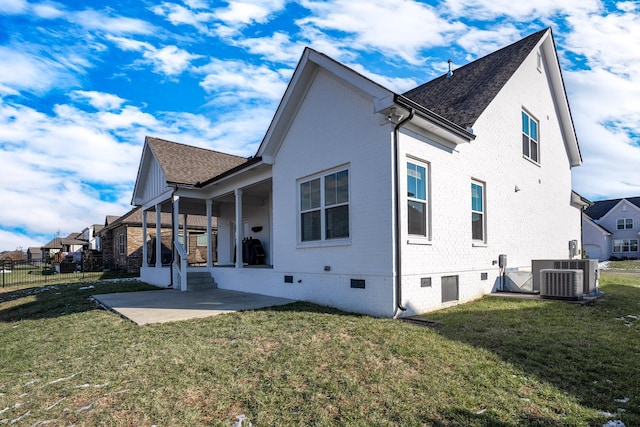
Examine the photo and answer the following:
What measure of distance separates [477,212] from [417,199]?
277 cm

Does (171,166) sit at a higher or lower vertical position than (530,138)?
lower

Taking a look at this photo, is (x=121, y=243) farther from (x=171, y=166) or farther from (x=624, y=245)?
(x=624, y=245)

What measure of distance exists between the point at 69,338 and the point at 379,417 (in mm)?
5458

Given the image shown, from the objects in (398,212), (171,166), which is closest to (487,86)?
(398,212)

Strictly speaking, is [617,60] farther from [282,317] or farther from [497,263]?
[282,317]

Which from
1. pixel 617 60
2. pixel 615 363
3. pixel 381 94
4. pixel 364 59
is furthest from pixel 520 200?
pixel 615 363

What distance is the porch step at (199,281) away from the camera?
12203 millimetres

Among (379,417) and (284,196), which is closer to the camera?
(379,417)

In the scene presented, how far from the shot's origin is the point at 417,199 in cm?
724

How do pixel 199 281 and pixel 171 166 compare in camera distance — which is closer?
pixel 199 281

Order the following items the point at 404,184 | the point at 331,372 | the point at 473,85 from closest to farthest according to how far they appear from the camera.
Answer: the point at 331,372, the point at 404,184, the point at 473,85

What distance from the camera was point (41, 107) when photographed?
1492 centimetres

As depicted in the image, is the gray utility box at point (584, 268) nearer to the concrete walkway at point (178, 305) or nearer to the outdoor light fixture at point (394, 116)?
the outdoor light fixture at point (394, 116)

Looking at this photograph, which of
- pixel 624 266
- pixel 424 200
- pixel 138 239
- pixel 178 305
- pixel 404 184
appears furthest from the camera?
pixel 624 266
